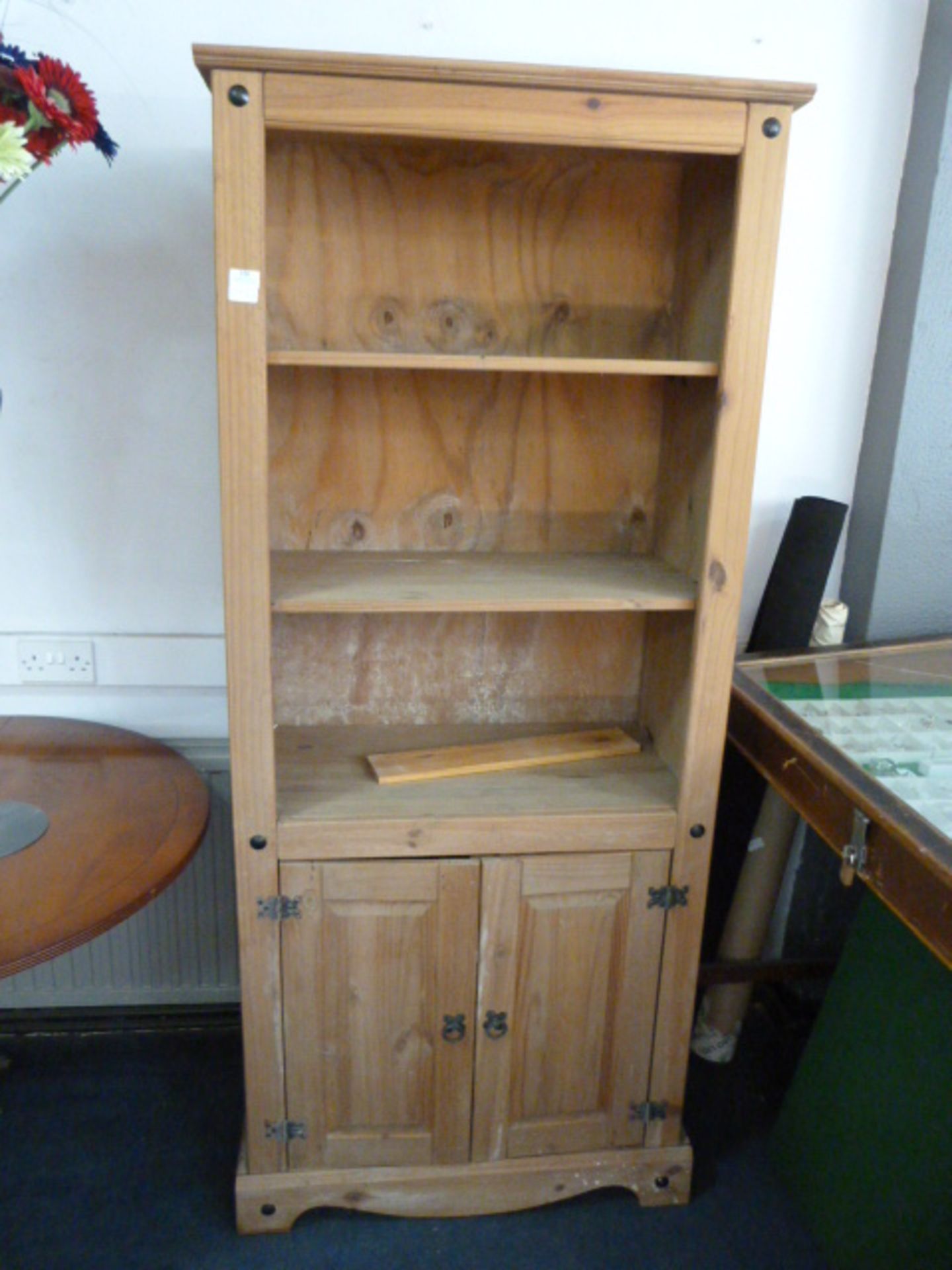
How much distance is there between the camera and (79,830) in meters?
1.53

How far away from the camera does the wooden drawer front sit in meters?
1.24

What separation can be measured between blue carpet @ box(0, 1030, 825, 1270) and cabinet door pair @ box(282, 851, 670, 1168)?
148mm

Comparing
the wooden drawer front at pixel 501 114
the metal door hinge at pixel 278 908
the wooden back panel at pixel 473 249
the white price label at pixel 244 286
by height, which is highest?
the wooden drawer front at pixel 501 114

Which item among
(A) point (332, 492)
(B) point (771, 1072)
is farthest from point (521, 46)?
(B) point (771, 1072)

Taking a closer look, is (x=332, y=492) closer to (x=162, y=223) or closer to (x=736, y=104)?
(x=162, y=223)

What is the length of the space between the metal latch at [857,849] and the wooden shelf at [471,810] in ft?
1.16

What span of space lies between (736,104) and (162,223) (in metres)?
1.01

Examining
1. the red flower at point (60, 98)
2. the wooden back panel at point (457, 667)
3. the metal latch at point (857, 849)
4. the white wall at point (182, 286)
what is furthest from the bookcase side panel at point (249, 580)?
the metal latch at point (857, 849)

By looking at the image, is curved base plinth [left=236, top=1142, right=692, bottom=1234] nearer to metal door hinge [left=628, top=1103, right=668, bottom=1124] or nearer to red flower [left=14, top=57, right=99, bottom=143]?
metal door hinge [left=628, top=1103, right=668, bottom=1124]

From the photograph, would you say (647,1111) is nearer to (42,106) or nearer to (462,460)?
(462,460)

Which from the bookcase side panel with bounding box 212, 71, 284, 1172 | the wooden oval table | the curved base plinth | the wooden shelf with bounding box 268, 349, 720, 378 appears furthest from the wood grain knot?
A: the curved base plinth

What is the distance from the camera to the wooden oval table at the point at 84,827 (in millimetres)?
1293

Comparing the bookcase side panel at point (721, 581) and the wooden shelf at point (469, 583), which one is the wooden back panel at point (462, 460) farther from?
the bookcase side panel at point (721, 581)

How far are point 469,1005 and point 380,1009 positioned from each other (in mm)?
154
